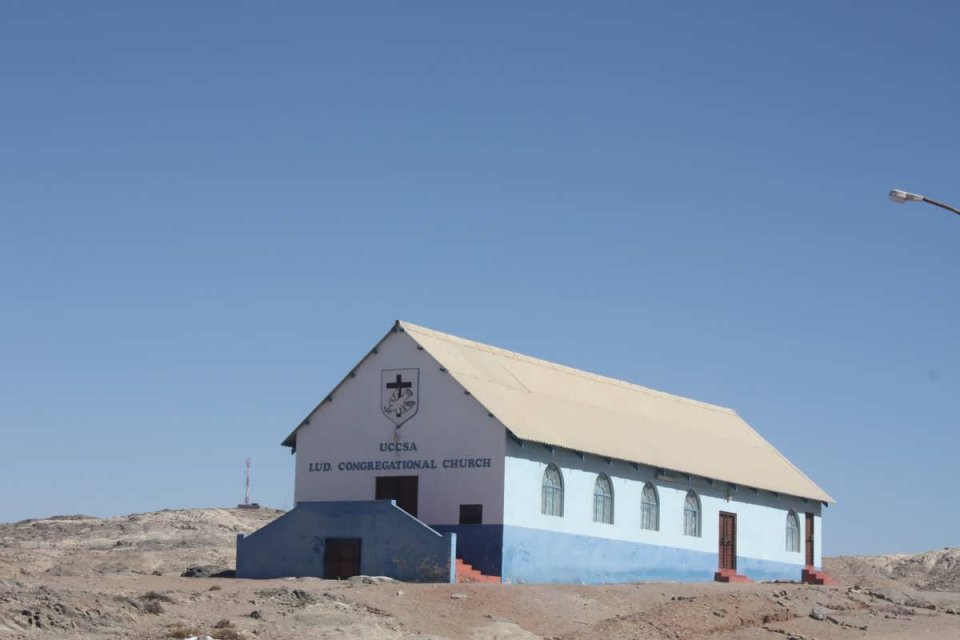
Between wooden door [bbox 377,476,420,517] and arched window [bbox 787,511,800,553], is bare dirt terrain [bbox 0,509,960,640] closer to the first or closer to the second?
wooden door [bbox 377,476,420,517]

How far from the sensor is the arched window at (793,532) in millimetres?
52375

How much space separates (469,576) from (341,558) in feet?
12.3

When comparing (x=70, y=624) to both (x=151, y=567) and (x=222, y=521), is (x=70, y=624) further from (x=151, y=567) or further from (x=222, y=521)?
(x=222, y=521)

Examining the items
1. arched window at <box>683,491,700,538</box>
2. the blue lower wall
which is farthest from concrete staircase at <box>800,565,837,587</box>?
arched window at <box>683,491,700,538</box>

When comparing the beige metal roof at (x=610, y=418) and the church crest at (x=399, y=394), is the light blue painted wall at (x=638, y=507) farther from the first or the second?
the church crest at (x=399, y=394)

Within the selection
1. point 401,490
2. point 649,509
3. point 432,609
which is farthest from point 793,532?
point 432,609

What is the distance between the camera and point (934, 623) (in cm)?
3694

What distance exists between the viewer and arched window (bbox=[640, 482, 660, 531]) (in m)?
43.7

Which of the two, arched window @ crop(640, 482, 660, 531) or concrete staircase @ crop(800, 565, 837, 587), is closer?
arched window @ crop(640, 482, 660, 531)

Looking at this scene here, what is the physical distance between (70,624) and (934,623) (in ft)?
73.2

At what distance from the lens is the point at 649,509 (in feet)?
144

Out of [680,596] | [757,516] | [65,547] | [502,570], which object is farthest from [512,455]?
[65,547]

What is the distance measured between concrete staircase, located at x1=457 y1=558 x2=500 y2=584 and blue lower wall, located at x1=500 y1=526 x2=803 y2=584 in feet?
1.43

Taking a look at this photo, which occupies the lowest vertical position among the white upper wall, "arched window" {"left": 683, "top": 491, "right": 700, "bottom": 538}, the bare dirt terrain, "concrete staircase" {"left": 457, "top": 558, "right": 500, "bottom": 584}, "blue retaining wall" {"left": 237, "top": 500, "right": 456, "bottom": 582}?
the bare dirt terrain
